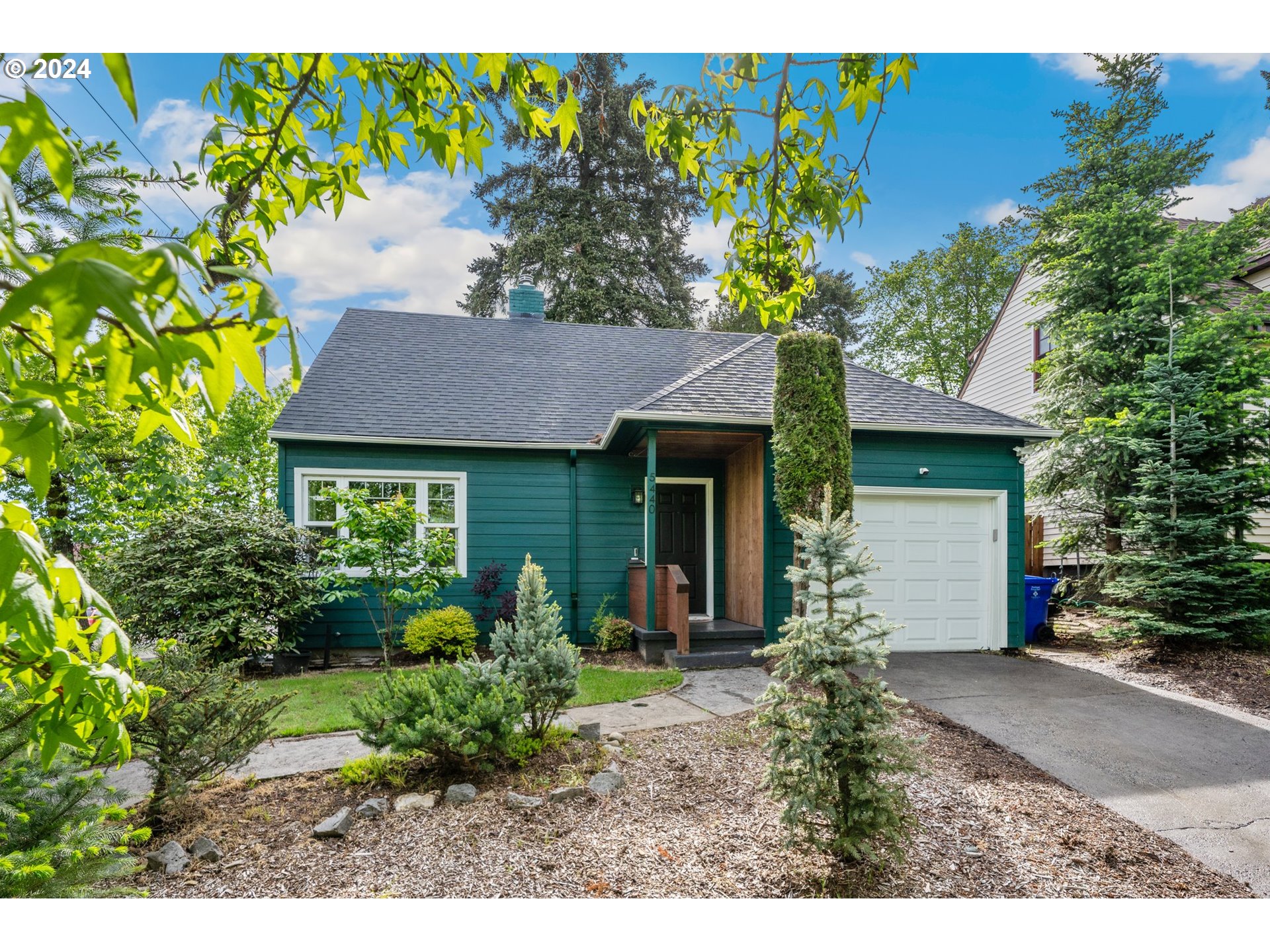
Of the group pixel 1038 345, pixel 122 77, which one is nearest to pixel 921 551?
pixel 1038 345

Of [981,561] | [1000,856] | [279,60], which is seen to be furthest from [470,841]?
[981,561]

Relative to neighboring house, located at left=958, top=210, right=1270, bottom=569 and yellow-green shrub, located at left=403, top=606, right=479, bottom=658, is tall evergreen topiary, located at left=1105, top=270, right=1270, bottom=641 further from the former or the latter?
yellow-green shrub, located at left=403, top=606, right=479, bottom=658

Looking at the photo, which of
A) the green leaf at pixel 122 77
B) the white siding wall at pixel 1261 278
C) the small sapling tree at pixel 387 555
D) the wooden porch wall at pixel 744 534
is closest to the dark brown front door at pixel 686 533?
the wooden porch wall at pixel 744 534

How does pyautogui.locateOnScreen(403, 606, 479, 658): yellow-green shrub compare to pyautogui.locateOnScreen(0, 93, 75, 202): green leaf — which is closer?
pyautogui.locateOnScreen(0, 93, 75, 202): green leaf

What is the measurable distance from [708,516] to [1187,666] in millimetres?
4592

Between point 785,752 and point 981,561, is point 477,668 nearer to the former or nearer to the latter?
point 785,752

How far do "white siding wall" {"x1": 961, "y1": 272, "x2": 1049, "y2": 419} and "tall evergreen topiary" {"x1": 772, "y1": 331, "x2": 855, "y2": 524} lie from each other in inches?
239

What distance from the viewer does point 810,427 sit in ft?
16.8

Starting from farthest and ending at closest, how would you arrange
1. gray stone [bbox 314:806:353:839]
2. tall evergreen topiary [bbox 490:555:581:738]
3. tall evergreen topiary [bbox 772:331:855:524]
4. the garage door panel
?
the garage door panel, tall evergreen topiary [bbox 772:331:855:524], tall evergreen topiary [bbox 490:555:581:738], gray stone [bbox 314:806:353:839]

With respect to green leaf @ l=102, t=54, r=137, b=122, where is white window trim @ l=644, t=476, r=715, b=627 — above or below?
below

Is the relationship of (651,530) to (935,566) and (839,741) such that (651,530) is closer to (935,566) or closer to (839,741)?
(935,566)

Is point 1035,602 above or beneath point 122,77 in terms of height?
beneath

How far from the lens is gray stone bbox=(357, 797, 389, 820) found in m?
2.48

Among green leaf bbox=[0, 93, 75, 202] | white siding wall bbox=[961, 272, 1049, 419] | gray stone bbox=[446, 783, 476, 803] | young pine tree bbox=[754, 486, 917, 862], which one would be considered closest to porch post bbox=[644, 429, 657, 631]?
gray stone bbox=[446, 783, 476, 803]
